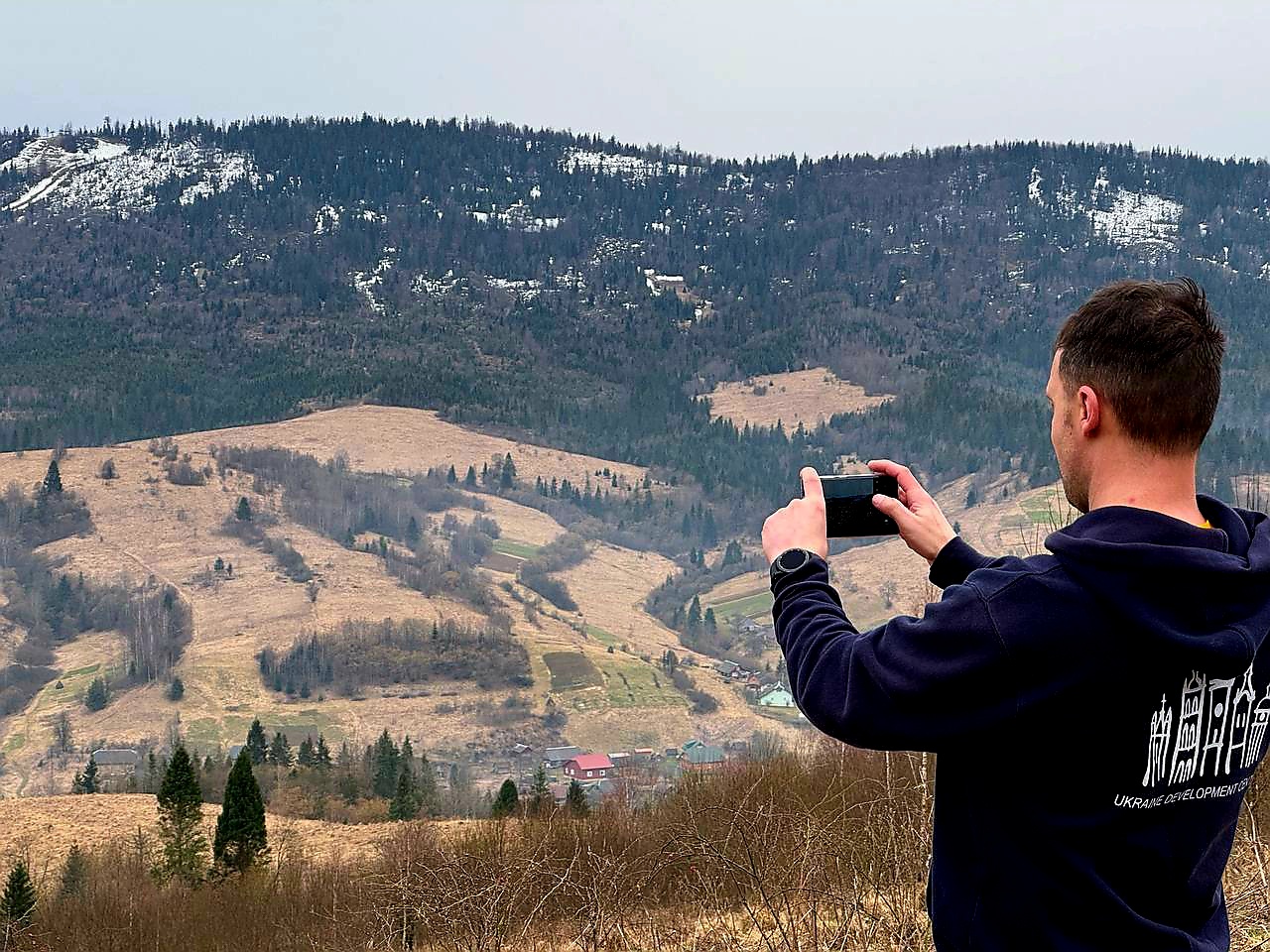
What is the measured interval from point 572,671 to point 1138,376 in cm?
8340

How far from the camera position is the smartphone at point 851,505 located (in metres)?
2.01

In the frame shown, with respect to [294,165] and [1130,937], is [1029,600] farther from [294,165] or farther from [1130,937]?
[294,165]

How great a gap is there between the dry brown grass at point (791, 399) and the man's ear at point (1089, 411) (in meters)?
133

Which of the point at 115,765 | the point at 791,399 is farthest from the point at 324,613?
the point at 791,399

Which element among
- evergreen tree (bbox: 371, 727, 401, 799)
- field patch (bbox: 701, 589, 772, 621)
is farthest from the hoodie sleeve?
field patch (bbox: 701, 589, 772, 621)

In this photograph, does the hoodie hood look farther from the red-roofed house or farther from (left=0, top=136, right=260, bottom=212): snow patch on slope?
(left=0, top=136, right=260, bottom=212): snow patch on slope

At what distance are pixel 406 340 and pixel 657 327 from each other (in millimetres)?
32173

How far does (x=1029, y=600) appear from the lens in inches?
60.6

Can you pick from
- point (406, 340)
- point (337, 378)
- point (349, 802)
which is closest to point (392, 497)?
point (337, 378)

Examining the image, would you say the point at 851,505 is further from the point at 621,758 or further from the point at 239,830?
the point at 621,758

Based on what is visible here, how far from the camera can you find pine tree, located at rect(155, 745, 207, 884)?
3262 centimetres

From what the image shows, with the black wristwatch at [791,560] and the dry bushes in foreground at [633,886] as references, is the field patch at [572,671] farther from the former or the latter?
the black wristwatch at [791,560]

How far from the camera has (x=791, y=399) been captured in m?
144

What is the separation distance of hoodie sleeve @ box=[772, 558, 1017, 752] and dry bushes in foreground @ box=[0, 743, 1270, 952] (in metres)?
2.83
